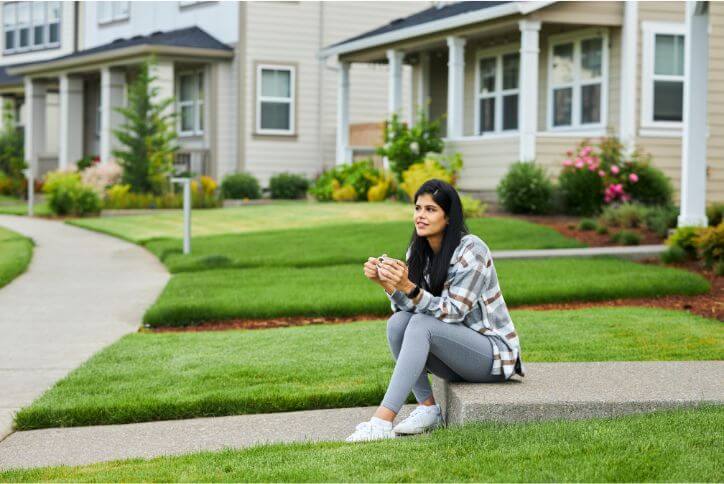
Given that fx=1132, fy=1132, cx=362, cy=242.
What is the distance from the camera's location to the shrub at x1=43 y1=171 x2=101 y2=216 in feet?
78.1

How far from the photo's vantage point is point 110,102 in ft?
99.3

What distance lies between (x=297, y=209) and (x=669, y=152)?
689cm

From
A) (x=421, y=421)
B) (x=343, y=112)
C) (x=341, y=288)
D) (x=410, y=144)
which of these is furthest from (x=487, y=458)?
(x=343, y=112)

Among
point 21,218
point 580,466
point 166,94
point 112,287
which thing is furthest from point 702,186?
point 166,94

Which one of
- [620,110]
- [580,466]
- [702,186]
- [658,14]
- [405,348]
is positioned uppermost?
[658,14]

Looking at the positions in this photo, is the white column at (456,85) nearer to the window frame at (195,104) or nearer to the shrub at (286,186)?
the shrub at (286,186)

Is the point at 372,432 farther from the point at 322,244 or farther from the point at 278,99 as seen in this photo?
the point at 278,99

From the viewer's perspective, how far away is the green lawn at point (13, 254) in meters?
13.7

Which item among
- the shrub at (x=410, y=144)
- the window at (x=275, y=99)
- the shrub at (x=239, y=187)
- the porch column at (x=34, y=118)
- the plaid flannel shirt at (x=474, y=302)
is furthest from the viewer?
the porch column at (x=34, y=118)

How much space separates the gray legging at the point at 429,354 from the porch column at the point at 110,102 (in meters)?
24.8

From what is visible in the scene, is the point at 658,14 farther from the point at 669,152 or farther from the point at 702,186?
the point at 702,186

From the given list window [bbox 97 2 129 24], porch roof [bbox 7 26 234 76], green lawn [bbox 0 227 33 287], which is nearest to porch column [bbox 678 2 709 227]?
green lawn [bbox 0 227 33 287]

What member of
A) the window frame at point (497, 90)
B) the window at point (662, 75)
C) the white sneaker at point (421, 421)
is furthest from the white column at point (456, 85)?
the white sneaker at point (421, 421)

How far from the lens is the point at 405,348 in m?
5.82
